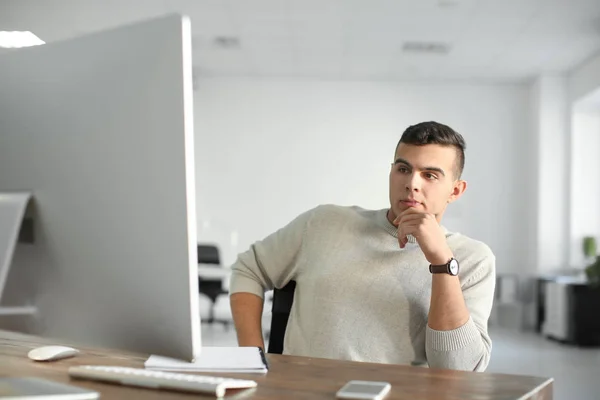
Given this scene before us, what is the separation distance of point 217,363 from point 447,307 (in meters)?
0.52

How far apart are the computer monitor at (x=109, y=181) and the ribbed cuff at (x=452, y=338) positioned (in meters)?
0.71

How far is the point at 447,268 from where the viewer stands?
1512 millimetres

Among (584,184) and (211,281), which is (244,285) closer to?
(211,281)

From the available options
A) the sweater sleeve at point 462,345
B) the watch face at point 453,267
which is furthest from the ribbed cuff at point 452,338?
the watch face at point 453,267

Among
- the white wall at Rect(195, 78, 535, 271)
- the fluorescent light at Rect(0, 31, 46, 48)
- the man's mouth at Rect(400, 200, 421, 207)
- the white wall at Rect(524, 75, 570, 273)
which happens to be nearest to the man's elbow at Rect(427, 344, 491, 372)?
the man's mouth at Rect(400, 200, 421, 207)

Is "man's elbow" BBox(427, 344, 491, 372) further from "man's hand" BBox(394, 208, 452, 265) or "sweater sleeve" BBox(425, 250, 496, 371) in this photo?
"man's hand" BBox(394, 208, 452, 265)

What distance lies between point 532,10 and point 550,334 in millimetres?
3442

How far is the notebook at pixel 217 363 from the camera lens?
1.16 meters

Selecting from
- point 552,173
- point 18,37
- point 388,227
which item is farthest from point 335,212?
point 552,173

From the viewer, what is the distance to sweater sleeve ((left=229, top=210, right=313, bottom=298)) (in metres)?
1.81

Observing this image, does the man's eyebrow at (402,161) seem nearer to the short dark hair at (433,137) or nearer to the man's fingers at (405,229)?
the short dark hair at (433,137)

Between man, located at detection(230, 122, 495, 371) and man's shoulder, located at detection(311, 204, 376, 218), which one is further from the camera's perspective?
man's shoulder, located at detection(311, 204, 376, 218)

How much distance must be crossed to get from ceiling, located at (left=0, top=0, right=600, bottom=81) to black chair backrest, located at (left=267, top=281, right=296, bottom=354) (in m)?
4.65

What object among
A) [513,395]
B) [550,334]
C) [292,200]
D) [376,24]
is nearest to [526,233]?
[550,334]
